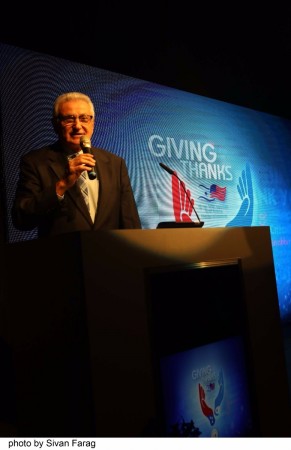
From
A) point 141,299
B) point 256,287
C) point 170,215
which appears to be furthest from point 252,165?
point 141,299

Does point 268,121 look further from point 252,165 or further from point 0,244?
point 0,244

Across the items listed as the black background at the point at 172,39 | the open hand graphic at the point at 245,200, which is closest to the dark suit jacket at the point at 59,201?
the black background at the point at 172,39

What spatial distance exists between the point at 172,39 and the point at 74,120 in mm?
2455

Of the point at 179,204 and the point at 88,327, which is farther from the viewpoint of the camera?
the point at 179,204

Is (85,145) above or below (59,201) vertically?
above

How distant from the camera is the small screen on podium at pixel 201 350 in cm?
139

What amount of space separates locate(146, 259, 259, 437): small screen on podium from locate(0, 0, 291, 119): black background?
2459 millimetres

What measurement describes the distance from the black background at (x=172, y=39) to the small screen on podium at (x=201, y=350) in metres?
2.46

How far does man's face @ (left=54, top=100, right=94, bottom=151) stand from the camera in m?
1.93

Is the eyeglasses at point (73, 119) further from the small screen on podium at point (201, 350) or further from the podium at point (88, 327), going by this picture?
the small screen on podium at point (201, 350)

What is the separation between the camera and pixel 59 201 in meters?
1.62

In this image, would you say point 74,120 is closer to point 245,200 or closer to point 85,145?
point 85,145

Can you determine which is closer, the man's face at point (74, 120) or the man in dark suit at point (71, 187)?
the man in dark suit at point (71, 187)

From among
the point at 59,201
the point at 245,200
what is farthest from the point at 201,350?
the point at 245,200
